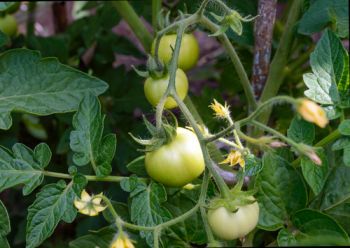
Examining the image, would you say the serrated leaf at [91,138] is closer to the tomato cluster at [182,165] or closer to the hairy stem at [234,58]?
the tomato cluster at [182,165]

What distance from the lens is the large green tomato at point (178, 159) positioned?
0.83m

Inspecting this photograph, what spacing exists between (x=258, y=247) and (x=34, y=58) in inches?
21.8

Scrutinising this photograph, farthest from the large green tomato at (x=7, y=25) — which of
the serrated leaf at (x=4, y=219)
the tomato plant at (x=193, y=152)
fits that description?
the serrated leaf at (x=4, y=219)

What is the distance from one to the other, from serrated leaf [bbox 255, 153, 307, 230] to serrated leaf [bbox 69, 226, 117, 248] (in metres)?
0.24

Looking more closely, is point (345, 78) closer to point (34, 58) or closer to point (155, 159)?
point (155, 159)

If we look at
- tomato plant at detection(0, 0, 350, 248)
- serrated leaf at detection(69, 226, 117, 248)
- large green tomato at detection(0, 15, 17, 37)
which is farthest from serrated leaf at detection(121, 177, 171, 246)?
large green tomato at detection(0, 15, 17, 37)

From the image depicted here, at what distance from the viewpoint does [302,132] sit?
87 centimetres

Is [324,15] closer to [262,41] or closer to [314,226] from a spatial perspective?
[262,41]

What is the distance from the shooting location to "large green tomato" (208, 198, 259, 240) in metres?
0.76

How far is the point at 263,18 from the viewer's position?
42.8 inches

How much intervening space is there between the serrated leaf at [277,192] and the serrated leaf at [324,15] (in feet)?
0.86

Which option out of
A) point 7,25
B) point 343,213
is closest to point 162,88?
point 343,213

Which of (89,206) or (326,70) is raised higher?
(326,70)

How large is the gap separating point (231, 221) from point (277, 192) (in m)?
0.14
